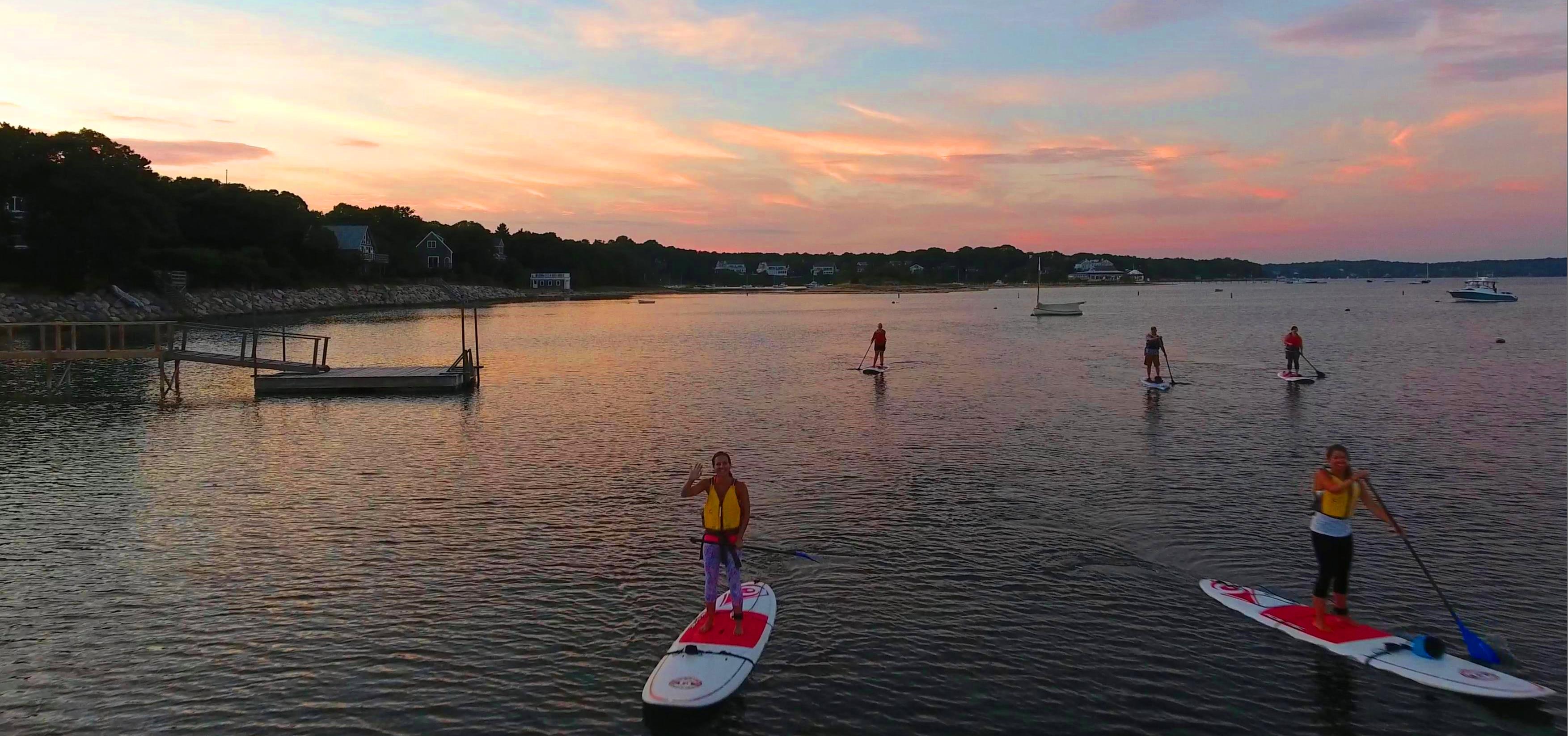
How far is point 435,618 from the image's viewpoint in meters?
13.4

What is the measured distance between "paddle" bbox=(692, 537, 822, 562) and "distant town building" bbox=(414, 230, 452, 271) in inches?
6623

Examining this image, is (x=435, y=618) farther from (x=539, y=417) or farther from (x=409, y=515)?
(x=539, y=417)

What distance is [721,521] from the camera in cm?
1199

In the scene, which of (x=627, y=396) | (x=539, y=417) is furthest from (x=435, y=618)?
(x=627, y=396)

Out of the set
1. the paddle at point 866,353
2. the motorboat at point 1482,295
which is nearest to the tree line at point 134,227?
the paddle at point 866,353

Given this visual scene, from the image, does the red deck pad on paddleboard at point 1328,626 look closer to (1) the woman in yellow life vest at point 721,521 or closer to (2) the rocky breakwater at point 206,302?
(1) the woman in yellow life vest at point 721,521

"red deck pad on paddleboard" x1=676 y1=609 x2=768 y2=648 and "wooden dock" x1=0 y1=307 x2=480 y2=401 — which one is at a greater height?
"wooden dock" x1=0 y1=307 x2=480 y2=401

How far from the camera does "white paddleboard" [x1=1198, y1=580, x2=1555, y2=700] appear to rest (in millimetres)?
10875

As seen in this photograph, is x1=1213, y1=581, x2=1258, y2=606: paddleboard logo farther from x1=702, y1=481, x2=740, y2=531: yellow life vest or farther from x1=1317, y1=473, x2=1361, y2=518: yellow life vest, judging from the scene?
x1=702, y1=481, x2=740, y2=531: yellow life vest

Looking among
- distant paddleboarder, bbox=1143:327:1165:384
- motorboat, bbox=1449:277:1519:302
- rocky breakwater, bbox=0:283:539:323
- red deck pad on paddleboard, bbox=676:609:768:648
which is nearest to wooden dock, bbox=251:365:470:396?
rocky breakwater, bbox=0:283:539:323

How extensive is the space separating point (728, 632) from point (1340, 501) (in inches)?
306

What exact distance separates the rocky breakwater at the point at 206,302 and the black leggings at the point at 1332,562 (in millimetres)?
53498

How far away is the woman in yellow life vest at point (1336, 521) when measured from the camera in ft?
38.6

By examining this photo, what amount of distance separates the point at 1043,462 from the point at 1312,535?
11446mm
